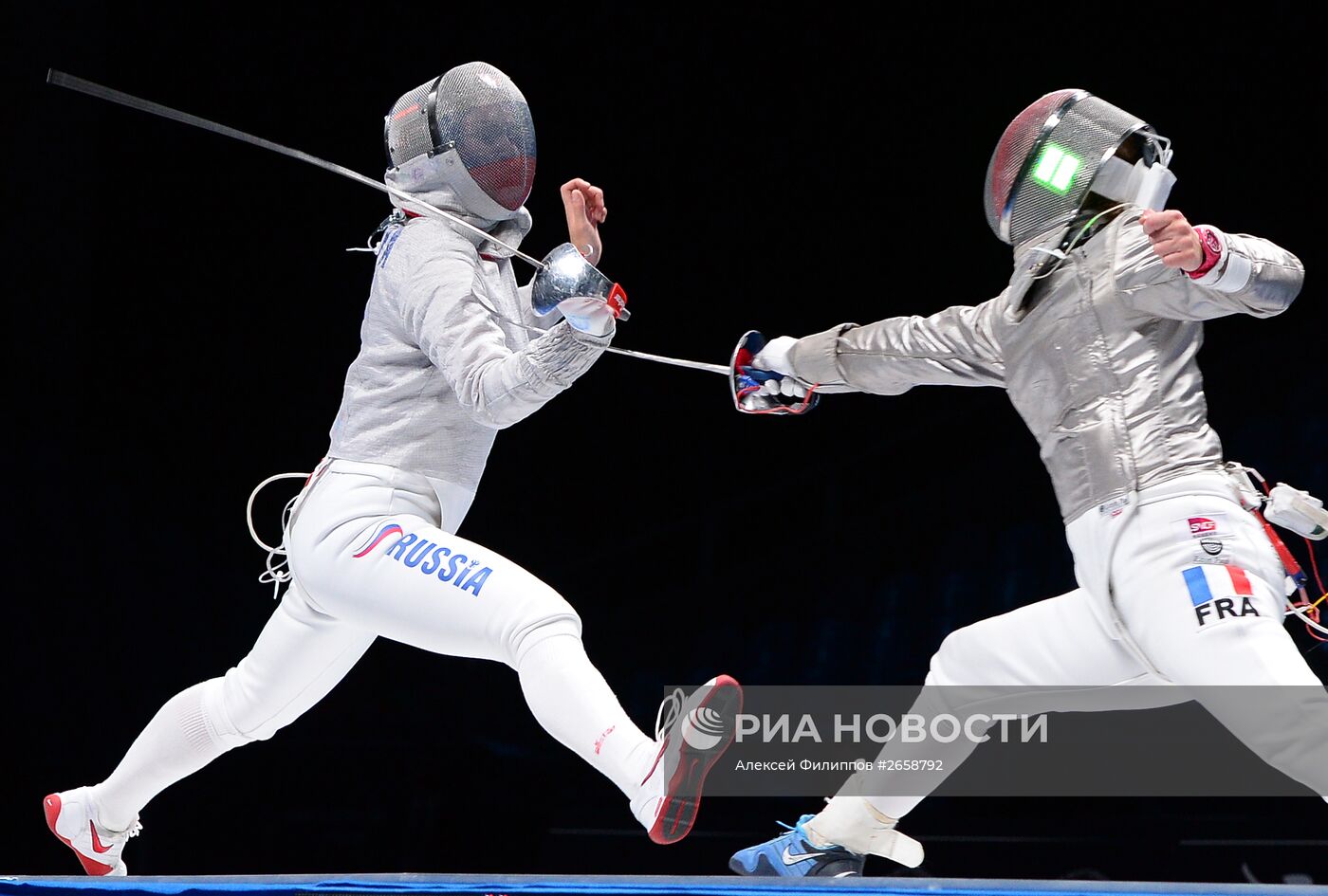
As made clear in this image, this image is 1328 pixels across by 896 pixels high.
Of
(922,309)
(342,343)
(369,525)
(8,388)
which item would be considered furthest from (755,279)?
(369,525)

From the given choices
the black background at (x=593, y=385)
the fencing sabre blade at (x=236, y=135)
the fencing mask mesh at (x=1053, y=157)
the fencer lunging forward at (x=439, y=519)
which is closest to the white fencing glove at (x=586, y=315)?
the fencer lunging forward at (x=439, y=519)

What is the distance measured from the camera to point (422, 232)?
2.12 m

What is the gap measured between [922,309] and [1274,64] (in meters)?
1.45

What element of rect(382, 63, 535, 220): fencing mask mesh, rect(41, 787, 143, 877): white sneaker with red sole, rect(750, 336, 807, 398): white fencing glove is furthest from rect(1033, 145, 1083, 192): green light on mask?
rect(41, 787, 143, 877): white sneaker with red sole

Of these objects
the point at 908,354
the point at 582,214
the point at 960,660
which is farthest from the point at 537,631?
the point at 582,214

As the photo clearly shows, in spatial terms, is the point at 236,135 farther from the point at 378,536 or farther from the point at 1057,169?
the point at 1057,169

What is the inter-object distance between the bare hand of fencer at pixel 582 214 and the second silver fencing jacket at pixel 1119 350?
705mm

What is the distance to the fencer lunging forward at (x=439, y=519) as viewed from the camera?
5.74 ft

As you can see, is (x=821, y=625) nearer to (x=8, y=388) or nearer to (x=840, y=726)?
(x=840, y=726)

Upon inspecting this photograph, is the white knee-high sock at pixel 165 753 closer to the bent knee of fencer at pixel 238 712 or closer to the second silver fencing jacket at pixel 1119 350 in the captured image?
the bent knee of fencer at pixel 238 712

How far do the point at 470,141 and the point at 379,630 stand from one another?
0.82 metres

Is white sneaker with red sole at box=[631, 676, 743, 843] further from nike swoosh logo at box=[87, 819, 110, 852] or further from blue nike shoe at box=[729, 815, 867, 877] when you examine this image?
nike swoosh logo at box=[87, 819, 110, 852]

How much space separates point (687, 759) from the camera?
164cm

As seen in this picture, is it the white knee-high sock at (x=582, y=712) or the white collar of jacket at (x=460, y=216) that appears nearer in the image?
the white knee-high sock at (x=582, y=712)
